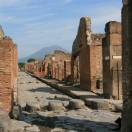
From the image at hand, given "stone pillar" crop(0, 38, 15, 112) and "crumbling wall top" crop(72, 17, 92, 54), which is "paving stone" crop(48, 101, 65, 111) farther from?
"crumbling wall top" crop(72, 17, 92, 54)

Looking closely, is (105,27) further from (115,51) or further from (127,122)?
(127,122)

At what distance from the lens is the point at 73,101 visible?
14.6 metres

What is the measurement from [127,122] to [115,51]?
9.00 metres

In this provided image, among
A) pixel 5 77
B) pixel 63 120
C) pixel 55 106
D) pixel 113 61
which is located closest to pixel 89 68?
pixel 113 61

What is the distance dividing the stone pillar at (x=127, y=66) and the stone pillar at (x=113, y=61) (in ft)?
25.7

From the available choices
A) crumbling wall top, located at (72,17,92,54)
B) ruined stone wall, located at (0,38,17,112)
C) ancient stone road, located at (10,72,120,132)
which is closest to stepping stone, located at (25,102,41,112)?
ancient stone road, located at (10,72,120,132)

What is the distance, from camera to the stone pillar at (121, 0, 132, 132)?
9.12 metres

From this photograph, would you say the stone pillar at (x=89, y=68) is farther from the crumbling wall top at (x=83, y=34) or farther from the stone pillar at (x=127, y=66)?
the stone pillar at (x=127, y=66)

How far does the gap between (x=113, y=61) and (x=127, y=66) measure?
27.6ft

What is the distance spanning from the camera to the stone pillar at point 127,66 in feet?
29.9

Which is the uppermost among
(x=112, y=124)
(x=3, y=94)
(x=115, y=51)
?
(x=115, y=51)

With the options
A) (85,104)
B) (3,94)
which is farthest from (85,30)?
(3,94)

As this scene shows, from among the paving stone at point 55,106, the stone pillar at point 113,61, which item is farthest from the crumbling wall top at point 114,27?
the paving stone at point 55,106

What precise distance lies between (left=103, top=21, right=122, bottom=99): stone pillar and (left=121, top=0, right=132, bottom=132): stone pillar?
7822 millimetres
